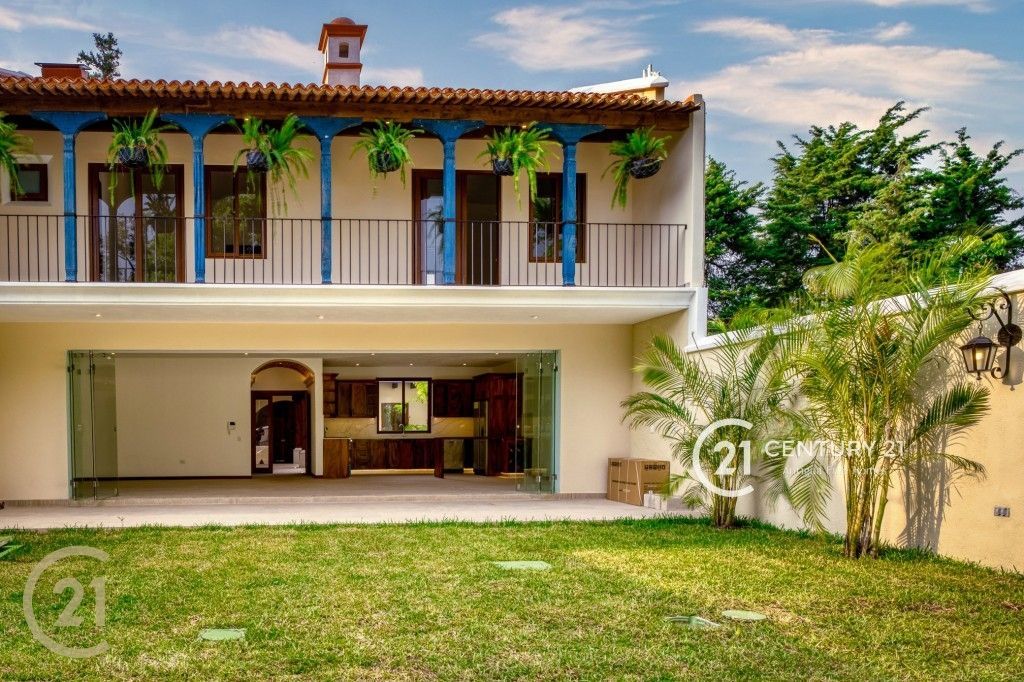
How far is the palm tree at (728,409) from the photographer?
9.95 m

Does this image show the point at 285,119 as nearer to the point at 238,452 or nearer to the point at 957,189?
the point at 238,452

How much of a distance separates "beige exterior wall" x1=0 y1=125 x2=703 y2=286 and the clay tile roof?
1.34 meters

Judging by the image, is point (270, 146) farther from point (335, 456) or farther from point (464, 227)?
point (335, 456)

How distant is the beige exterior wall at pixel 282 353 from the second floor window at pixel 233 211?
45.6 inches

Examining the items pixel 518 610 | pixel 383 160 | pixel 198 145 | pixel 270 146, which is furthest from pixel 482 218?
pixel 518 610

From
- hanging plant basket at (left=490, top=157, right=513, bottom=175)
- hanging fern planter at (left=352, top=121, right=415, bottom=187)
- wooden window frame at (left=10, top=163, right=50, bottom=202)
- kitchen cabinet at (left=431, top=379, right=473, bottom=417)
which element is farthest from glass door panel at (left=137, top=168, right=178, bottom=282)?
kitchen cabinet at (left=431, top=379, right=473, bottom=417)

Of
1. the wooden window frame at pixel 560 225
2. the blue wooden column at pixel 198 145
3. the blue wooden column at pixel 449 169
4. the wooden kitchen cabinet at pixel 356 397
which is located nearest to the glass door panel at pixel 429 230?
the blue wooden column at pixel 449 169

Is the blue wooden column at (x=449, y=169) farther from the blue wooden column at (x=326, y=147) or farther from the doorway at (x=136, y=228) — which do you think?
the doorway at (x=136, y=228)

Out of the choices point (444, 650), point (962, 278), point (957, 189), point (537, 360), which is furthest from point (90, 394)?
point (957, 189)

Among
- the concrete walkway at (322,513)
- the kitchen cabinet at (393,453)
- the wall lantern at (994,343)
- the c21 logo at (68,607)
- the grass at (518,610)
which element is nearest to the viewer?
the grass at (518,610)

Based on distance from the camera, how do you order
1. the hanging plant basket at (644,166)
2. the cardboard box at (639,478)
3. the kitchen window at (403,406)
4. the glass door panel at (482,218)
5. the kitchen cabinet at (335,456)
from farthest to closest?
the kitchen window at (403,406)
the kitchen cabinet at (335,456)
the glass door panel at (482,218)
the cardboard box at (639,478)
the hanging plant basket at (644,166)

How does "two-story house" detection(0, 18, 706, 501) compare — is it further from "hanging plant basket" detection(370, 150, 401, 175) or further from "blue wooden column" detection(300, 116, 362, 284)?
"hanging plant basket" detection(370, 150, 401, 175)

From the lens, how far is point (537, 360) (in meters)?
14.3

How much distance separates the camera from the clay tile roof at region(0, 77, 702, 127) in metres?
11.2
